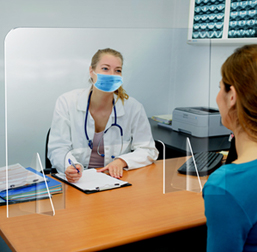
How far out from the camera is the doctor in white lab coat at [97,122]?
1396mm

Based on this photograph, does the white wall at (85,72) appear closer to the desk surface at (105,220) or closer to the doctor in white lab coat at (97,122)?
the doctor in white lab coat at (97,122)

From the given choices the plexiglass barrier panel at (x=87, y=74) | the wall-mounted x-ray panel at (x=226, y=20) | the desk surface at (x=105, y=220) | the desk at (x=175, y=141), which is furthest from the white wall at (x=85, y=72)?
the wall-mounted x-ray panel at (x=226, y=20)

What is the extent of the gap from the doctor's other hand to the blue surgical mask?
14.5 inches

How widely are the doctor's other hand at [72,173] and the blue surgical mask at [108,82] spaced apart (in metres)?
0.37

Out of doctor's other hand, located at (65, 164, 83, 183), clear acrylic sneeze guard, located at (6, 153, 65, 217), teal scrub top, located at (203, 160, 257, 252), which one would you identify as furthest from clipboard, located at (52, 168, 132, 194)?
teal scrub top, located at (203, 160, 257, 252)

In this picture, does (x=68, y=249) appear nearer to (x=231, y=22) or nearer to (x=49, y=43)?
(x=49, y=43)

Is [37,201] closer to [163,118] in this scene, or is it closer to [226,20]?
[163,118]

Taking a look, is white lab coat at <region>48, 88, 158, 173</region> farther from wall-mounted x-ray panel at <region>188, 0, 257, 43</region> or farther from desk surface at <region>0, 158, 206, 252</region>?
wall-mounted x-ray panel at <region>188, 0, 257, 43</region>

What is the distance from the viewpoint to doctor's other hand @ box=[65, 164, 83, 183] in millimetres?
1473

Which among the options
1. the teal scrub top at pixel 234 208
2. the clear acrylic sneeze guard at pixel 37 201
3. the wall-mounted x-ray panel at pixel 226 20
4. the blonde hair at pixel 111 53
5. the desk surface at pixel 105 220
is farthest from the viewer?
the wall-mounted x-ray panel at pixel 226 20

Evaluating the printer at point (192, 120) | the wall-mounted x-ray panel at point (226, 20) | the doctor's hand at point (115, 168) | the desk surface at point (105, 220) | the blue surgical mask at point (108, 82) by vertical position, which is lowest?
the desk surface at point (105, 220)

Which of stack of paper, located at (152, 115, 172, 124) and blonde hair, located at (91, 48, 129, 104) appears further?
stack of paper, located at (152, 115, 172, 124)

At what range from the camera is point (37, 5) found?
8.48 feet

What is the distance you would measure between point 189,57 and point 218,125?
923mm
